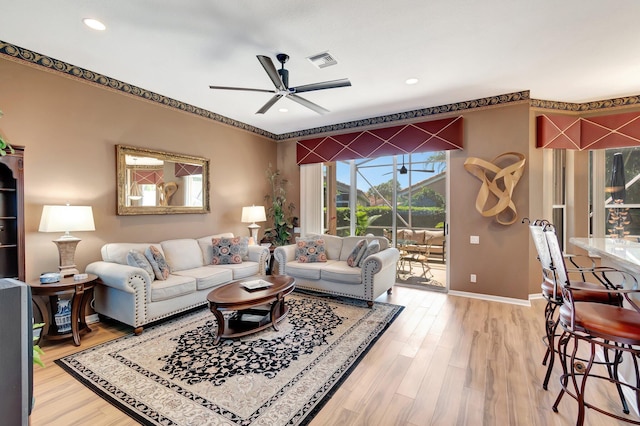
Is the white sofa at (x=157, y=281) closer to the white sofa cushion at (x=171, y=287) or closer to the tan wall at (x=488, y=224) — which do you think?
the white sofa cushion at (x=171, y=287)

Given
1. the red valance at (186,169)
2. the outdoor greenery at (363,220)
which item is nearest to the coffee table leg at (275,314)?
the red valance at (186,169)

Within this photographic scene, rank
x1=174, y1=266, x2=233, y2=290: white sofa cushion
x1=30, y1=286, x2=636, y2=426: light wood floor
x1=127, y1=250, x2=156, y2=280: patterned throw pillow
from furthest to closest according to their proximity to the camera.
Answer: x1=174, y1=266, x2=233, y2=290: white sofa cushion, x1=127, y1=250, x2=156, y2=280: patterned throw pillow, x1=30, y1=286, x2=636, y2=426: light wood floor

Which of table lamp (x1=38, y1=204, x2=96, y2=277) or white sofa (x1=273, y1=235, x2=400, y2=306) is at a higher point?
table lamp (x1=38, y1=204, x2=96, y2=277)

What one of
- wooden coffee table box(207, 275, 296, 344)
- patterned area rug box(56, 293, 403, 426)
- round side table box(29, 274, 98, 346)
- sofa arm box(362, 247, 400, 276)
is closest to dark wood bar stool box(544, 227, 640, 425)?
patterned area rug box(56, 293, 403, 426)

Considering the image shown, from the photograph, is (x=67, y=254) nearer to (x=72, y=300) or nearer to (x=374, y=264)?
(x=72, y=300)

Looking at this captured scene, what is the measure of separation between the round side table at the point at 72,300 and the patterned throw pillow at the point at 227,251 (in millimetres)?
1536

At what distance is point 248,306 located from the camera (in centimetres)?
288

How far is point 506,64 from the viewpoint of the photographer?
3246mm

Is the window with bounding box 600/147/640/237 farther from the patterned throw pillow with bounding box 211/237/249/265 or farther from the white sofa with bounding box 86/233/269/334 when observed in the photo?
the patterned throw pillow with bounding box 211/237/249/265

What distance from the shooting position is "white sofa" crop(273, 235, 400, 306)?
393cm

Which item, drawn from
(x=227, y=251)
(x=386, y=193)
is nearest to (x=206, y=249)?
(x=227, y=251)

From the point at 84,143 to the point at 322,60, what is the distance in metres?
2.98

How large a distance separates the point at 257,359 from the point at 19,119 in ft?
11.3

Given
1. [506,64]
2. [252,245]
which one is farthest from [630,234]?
[252,245]
